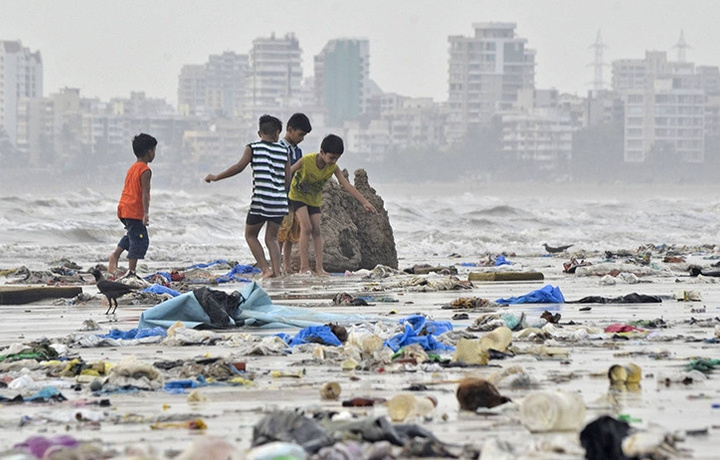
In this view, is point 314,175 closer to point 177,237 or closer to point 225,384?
point 225,384

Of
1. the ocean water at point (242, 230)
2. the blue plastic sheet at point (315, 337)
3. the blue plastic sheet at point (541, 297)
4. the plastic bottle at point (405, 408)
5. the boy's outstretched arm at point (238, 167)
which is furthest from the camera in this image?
the ocean water at point (242, 230)

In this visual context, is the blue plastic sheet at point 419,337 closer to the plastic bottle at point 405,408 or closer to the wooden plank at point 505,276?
the plastic bottle at point 405,408

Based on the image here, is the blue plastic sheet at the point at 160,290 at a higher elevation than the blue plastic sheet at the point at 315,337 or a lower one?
lower

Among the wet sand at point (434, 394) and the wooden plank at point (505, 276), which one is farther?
the wooden plank at point (505, 276)

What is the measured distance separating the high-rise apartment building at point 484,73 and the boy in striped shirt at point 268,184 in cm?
17610

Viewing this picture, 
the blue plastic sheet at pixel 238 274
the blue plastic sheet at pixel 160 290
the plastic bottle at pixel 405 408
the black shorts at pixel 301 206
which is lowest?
the blue plastic sheet at pixel 238 274

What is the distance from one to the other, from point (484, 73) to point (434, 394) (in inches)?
7526

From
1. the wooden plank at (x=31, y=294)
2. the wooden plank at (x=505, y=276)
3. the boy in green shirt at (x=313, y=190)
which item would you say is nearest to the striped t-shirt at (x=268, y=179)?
the boy in green shirt at (x=313, y=190)

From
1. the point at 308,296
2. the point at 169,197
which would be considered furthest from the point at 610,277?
the point at 169,197

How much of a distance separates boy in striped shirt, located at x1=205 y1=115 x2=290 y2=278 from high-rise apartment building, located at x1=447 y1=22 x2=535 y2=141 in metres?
176

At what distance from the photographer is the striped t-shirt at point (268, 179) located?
1250cm

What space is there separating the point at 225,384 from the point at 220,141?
169 m

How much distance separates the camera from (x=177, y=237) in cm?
2783

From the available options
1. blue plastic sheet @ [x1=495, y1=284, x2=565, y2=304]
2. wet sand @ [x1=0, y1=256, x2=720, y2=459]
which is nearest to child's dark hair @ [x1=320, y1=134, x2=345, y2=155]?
blue plastic sheet @ [x1=495, y1=284, x2=565, y2=304]
